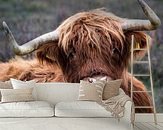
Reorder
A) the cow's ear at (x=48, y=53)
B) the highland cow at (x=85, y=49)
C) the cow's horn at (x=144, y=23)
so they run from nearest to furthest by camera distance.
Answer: the cow's horn at (x=144, y=23) < the highland cow at (x=85, y=49) < the cow's ear at (x=48, y=53)

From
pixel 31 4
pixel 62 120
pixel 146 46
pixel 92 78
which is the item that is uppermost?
pixel 31 4

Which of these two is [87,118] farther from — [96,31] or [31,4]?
[31,4]

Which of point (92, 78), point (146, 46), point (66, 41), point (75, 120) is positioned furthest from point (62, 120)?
point (146, 46)

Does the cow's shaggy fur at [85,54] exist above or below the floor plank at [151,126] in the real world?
above

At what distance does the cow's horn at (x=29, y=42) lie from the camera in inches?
150

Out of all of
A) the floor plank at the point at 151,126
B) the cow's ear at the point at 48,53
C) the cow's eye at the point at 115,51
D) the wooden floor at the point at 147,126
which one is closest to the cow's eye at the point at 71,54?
the cow's ear at the point at 48,53

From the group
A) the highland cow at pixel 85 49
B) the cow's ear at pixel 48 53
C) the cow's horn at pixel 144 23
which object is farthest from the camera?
the cow's ear at pixel 48 53

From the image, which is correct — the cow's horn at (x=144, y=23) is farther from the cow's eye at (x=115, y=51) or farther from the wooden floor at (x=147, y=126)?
the wooden floor at (x=147, y=126)

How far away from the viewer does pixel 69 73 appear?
402 cm

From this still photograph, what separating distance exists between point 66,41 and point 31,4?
2.25ft

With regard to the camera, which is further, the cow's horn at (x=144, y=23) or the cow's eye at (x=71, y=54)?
the cow's eye at (x=71, y=54)

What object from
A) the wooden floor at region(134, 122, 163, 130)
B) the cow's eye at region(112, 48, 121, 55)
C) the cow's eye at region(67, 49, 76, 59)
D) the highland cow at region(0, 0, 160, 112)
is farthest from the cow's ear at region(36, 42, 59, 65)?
the wooden floor at region(134, 122, 163, 130)

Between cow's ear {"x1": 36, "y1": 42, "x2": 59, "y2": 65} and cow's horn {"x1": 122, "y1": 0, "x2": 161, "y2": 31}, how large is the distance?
0.70 metres

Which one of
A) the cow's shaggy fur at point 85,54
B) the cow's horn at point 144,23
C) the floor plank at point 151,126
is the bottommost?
the floor plank at point 151,126
